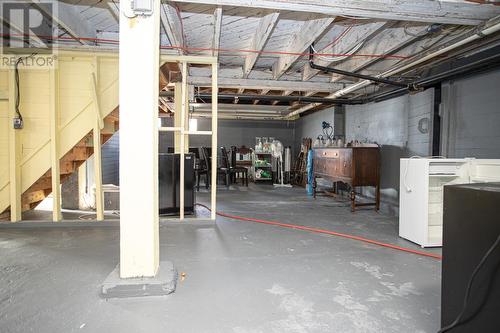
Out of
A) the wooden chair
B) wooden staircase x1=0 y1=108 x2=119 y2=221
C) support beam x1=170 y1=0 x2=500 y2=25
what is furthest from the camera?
the wooden chair

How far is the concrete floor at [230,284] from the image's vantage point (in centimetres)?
161

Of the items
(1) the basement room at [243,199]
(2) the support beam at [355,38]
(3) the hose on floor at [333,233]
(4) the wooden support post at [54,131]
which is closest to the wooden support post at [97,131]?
(1) the basement room at [243,199]

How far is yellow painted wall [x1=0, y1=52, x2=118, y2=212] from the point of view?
11.9 ft

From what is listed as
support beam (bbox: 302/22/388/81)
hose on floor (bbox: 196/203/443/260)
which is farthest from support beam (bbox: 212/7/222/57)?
hose on floor (bbox: 196/203/443/260)

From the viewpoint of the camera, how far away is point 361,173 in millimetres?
4797

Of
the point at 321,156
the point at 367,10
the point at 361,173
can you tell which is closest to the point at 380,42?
the point at 367,10

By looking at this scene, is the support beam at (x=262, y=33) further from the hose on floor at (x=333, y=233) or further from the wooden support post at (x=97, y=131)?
the hose on floor at (x=333, y=233)

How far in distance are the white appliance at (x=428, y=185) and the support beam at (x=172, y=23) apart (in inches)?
116

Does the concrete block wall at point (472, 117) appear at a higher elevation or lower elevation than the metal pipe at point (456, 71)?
lower

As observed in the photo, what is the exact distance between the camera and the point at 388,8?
7.76 ft

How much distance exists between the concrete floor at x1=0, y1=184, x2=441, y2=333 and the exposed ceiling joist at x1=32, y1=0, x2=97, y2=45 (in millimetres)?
2289

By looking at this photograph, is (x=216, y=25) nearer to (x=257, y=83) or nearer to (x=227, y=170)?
(x=257, y=83)

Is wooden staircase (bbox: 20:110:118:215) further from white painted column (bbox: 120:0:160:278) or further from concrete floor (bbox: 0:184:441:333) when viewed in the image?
white painted column (bbox: 120:0:160:278)

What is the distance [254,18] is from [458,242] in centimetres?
290
